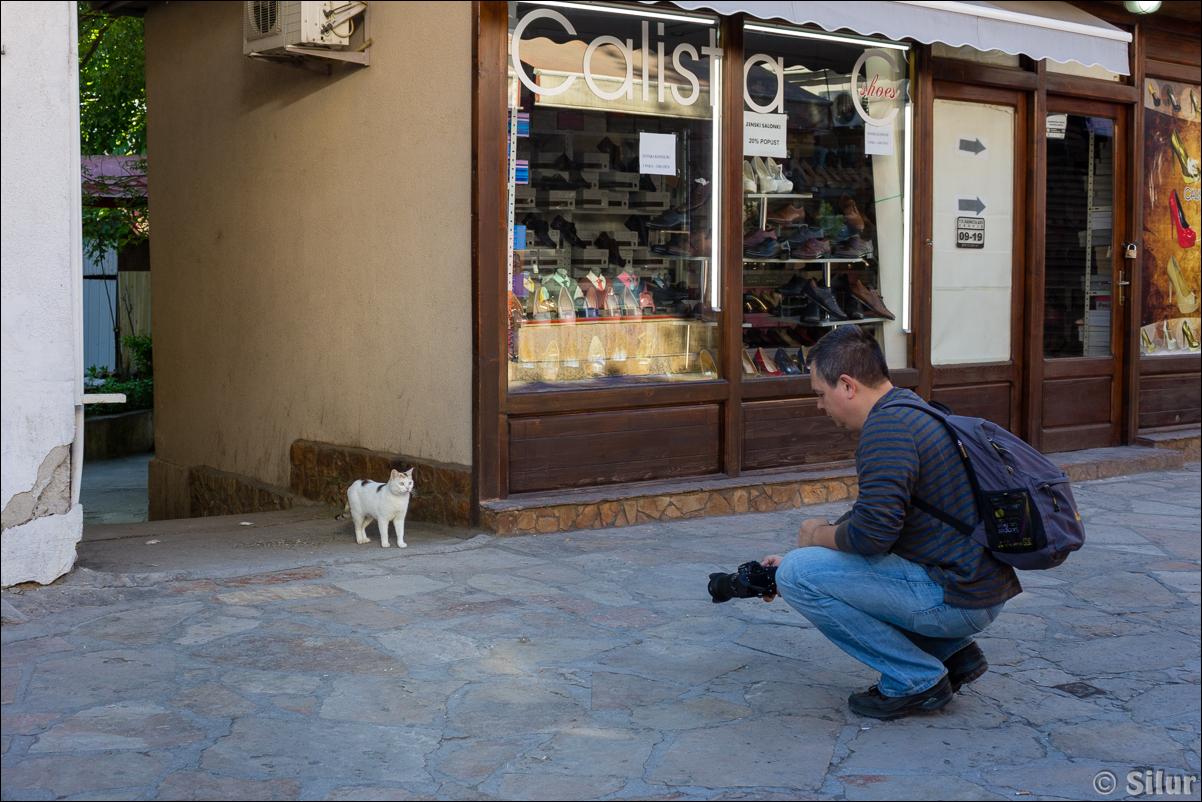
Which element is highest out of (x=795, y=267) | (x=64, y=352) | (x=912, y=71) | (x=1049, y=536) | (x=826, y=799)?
(x=912, y=71)

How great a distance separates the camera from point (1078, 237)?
9.32 meters

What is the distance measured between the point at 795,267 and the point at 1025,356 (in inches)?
83.7

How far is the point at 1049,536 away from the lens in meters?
3.30

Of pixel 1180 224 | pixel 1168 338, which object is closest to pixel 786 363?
pixel 1168 338

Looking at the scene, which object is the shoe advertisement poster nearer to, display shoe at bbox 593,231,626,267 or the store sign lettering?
the store sign lettering

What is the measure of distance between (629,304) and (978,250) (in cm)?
293

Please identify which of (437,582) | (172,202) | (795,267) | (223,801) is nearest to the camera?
(223,801)

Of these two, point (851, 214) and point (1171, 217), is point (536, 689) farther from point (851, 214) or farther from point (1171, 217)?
point (1171, 217)

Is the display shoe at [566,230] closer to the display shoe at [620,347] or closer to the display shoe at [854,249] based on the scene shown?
the display shoe at [620,347]

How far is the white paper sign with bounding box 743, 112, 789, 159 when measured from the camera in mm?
7512

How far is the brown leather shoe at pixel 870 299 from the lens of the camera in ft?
26.8

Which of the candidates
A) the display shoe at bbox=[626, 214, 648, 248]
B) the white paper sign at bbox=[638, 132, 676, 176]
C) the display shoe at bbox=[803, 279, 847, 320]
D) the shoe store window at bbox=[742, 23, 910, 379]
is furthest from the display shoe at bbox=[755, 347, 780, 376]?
the white paper sign at bbox=[638, 132, 676, 176]

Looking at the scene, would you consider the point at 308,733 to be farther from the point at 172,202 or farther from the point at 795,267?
the point at 172,202

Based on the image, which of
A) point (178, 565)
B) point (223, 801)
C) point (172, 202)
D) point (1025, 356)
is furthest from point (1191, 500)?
point (172, 202)
